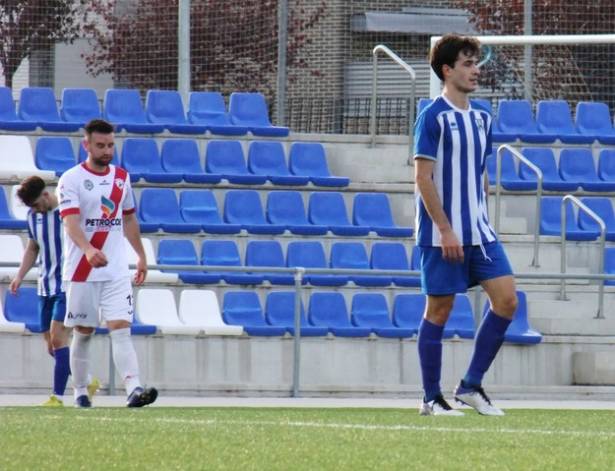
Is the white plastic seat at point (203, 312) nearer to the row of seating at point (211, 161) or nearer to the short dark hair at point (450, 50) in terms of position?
the row of seating at point (211, 161)

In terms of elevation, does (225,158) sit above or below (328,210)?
above

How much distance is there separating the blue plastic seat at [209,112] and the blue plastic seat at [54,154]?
1776 mm

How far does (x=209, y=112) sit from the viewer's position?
1877 centimetres

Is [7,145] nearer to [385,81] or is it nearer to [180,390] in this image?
[180,390]

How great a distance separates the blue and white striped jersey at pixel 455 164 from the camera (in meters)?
8.53

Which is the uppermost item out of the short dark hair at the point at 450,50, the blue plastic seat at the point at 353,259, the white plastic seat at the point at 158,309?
the short dark hair at the point at 450,50

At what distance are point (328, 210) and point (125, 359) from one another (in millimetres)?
7442

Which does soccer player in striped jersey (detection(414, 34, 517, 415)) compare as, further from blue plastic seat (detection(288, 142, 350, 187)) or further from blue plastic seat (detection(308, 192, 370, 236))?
blue plastic seat (detection(288, 142, 350, 187))

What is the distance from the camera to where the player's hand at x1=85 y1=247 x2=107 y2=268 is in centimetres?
970

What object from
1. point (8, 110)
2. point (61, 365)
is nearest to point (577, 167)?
point (8, 110)

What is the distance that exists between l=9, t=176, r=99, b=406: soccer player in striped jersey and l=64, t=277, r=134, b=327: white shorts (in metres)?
1.35

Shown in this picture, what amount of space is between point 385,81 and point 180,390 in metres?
10.6

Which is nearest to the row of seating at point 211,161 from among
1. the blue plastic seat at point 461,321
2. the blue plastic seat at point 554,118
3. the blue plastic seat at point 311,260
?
the blue plastic seat at point 311,260

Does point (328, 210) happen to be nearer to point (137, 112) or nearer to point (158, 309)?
point (137, 112)
